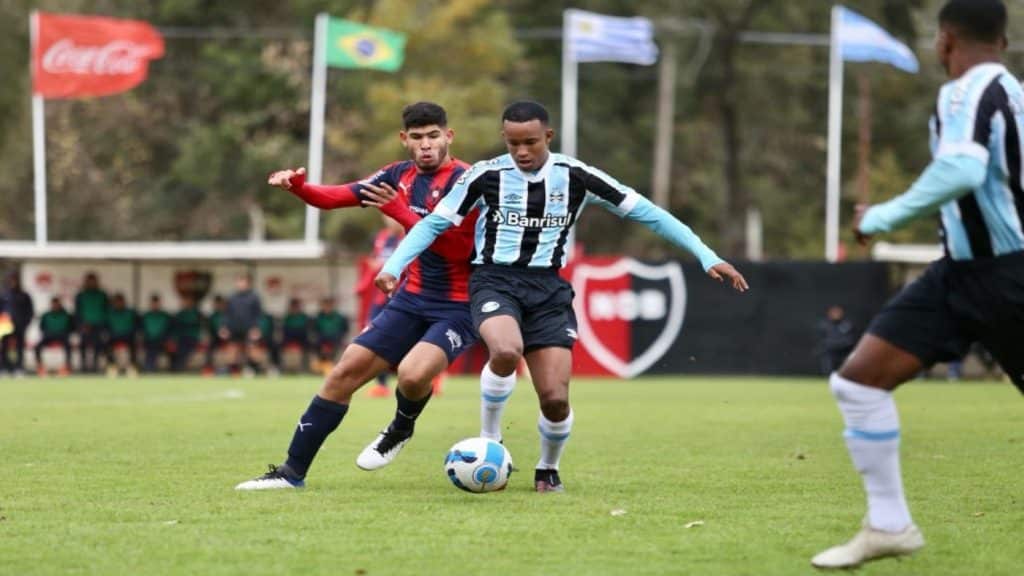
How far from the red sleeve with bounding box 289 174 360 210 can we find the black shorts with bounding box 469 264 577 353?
88 cm

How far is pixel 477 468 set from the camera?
9.05 meters

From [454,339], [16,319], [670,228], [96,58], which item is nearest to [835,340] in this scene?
[16,319]

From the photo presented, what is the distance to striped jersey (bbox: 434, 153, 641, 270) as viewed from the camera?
9078mm

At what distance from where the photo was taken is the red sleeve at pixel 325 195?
366 inches

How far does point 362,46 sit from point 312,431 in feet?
93.7

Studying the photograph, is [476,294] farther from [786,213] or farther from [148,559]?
[786,213]

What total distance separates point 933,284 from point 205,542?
10.6 feet

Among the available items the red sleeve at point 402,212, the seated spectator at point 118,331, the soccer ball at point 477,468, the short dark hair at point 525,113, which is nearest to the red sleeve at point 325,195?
the red sleeve at point 402,212

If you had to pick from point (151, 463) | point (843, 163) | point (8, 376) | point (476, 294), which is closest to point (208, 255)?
point (8, 376)

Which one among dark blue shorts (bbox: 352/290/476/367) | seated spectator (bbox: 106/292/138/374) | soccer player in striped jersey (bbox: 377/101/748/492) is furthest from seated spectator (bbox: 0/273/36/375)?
soccer player in striped jersey (bbox: 377/101/748/492)

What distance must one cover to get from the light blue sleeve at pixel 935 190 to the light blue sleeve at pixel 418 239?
3205 mm

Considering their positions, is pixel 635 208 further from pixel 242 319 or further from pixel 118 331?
pixel 118 331

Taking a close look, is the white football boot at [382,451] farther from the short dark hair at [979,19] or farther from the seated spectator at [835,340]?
the seated spectator at [835,340]

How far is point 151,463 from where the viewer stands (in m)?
11.0
